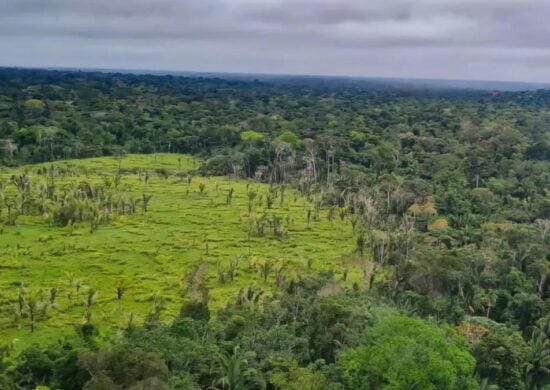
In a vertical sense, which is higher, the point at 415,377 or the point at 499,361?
the point at 415,377

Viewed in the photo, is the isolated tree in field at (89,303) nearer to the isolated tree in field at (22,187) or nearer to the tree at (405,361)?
the tree at (405,361)

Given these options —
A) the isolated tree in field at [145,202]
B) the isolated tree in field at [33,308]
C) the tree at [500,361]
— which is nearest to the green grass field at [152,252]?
the isolated tree in field at [33,308]

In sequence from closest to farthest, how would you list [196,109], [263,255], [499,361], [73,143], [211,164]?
[499,361] < [263,255] < [211,164] < [73,143] < [196,109]

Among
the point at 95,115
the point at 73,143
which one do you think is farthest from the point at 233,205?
the point at 95,115

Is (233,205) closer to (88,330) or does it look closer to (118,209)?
(118,209)

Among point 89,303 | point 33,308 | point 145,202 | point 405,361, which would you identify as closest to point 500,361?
point 405,361

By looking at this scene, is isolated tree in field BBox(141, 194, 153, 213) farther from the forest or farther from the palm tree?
the palm tree
